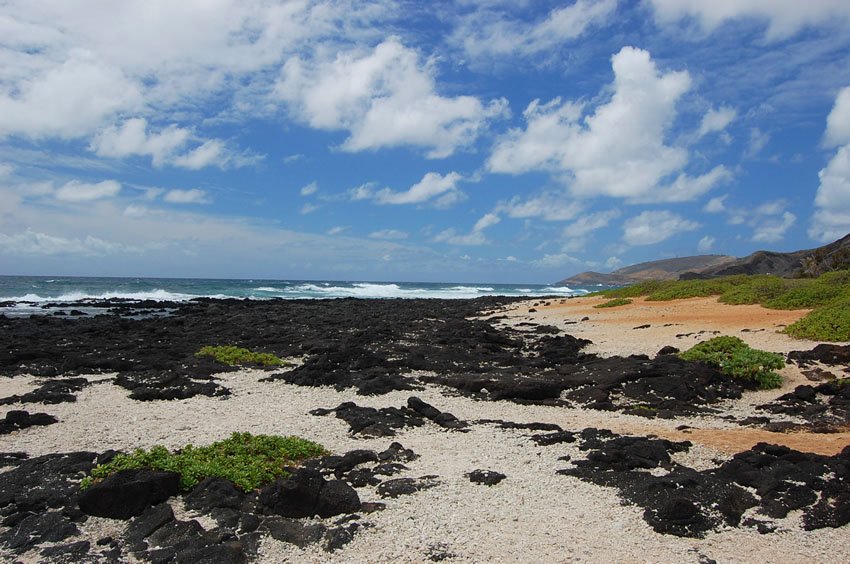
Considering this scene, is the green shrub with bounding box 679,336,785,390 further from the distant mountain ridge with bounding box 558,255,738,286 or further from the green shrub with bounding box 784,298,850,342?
the distant mountain ridge with bounding box 558,255,738,286

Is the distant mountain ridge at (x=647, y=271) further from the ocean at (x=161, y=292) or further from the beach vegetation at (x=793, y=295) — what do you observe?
the beach vegetation at (x=793, y=295)

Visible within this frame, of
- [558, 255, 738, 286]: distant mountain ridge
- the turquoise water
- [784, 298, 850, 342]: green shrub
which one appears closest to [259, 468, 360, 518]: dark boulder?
[784, 298, 850, 342]: green shrub

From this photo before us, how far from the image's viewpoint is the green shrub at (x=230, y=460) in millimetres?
7141

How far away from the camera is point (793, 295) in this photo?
23750 millimetres

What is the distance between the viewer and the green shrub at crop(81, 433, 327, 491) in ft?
23.4

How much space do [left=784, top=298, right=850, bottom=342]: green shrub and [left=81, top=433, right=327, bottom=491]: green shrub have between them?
580 inches

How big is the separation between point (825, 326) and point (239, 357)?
16.8 metres

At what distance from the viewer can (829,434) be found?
951 centimetres

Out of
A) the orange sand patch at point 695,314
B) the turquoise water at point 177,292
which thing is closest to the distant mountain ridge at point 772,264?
the orange sand patch at point 695,314

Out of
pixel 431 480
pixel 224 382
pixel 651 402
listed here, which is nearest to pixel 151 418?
pixel 224 382

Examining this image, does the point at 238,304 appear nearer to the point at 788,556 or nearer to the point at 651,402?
the point at 651,402

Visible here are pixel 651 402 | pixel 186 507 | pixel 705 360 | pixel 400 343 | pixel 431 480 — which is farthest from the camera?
pixel 400 343

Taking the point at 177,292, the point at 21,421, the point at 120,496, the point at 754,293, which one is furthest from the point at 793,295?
the point at 177,292

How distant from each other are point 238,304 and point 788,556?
48.5m
